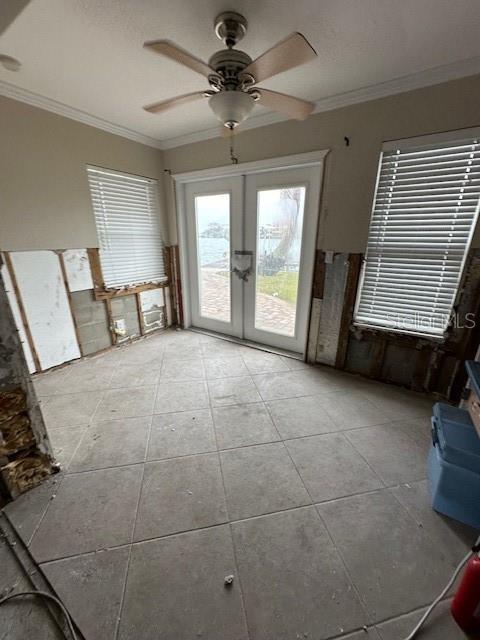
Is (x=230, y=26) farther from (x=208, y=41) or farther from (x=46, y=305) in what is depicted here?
(x=46, y=305)

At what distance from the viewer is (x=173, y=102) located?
1541 millimetres

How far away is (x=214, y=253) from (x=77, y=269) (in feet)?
5.06

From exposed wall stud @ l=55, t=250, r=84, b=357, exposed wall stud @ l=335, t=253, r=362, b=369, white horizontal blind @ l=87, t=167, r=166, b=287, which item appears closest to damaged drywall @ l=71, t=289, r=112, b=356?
exposed wall stud @ l=55, t=250, r=84, b=357

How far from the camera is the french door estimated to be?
8.80ft

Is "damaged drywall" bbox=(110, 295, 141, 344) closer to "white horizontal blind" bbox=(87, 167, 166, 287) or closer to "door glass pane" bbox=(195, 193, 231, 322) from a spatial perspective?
"white horizontal blind" bbox=(87, 167, 166, 287)

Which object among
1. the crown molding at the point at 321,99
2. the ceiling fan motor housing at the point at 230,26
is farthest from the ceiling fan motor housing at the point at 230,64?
the crown molding at the point at 321,99

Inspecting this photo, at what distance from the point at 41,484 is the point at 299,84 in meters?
3.18

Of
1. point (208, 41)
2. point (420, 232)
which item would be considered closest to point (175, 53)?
point (208, 41)

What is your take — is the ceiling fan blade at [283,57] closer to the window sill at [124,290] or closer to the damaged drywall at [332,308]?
the damaged drywall at [332,308]

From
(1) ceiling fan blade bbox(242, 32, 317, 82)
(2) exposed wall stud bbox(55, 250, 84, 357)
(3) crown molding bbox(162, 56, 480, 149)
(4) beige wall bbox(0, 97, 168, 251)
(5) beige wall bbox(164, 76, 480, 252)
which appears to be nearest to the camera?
(1) ceiling fan blade bbox(242, 32, 317, 82)

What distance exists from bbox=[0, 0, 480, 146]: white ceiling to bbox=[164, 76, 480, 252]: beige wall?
148 millimetres

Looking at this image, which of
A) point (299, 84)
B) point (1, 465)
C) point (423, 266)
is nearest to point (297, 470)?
point (1, 465)

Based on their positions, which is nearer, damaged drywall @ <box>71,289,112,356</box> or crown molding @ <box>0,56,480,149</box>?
crown molding @ <box>0,56,480,149</box>

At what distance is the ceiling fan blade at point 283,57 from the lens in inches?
42.1
